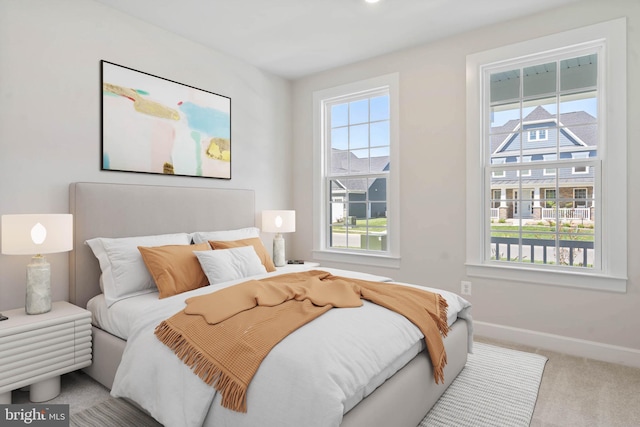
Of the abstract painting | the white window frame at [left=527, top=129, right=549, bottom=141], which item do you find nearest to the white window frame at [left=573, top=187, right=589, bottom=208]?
the white window frame at [left=527, top=129, right=549, bottom=141]

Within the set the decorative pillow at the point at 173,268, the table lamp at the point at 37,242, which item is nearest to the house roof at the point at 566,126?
the decorative pillow at the point at 173,268

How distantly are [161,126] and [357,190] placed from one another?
2.11 metres

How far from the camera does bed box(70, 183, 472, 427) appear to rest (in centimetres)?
161

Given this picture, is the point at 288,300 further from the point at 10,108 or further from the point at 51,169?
the point at 10,108

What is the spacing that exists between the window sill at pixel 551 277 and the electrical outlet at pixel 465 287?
0.09 meters

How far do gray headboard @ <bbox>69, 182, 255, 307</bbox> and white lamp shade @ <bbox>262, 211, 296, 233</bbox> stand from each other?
12.6 inches

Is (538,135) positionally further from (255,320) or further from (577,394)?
(255,320)

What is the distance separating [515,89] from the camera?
3258 mm

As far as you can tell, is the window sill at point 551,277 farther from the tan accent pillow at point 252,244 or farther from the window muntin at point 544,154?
the tan accent pillow at point 252,244

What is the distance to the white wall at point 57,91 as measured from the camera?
2.44 meters

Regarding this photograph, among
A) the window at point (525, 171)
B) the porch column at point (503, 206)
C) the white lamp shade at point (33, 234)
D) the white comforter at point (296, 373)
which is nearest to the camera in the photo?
the white comforter at point (296, 373)

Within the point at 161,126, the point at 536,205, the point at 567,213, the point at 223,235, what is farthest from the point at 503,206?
the point at 161,126

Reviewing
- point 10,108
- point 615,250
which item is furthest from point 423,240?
point 10,108

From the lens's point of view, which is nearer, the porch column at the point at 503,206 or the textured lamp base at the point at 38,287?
the textured lamp base at the point at 38,287
